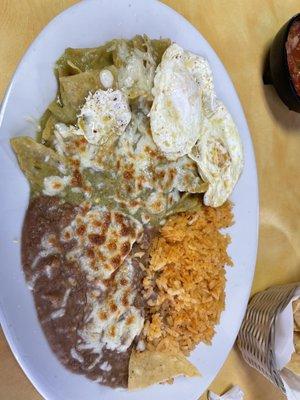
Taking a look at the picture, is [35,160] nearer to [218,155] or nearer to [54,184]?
[54,184]

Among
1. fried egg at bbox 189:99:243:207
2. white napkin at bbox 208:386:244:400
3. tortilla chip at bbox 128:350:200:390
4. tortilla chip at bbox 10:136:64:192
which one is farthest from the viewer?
white napkin at bbox 208:386:244:400

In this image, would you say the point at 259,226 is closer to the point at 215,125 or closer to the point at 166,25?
the point at 215,125

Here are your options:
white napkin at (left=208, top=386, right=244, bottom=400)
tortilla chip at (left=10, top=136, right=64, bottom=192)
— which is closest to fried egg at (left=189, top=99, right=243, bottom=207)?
tortilla chip at (left=10, top=136, right=64, bottom=192)

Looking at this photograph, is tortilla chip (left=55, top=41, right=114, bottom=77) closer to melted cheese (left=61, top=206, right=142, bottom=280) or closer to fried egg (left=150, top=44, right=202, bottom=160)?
fried egg (left=150, top=44, right=202, bottom=160)

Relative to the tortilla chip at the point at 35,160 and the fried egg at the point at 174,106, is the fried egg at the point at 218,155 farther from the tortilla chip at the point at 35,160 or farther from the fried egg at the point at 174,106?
the tortilla chip at the point at 35,160

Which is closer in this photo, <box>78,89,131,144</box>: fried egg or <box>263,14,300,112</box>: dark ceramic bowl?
<box>78,89,131,144</box>: fried egg
